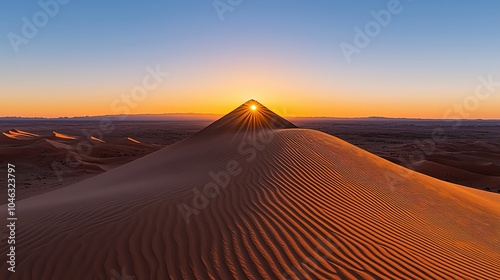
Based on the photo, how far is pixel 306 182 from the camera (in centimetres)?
781

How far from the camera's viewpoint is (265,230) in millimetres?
5227

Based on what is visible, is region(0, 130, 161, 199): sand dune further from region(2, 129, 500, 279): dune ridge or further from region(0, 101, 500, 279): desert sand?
region(2, 129, 500, 279): dune ridge

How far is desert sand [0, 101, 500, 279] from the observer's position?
4.36 metres

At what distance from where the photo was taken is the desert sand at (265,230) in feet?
14.3

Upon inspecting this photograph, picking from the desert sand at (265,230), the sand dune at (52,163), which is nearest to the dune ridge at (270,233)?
the desert sand at (265,230)

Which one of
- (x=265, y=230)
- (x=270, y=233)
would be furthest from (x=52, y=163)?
(x=270, y=233)

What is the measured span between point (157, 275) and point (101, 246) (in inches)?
43.2

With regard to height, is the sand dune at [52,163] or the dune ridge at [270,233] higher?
the dune ridge at [270,233]

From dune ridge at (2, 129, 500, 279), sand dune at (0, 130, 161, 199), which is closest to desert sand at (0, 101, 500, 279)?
dune ridge at (2, 129, 500, 279)

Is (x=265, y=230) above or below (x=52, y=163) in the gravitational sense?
above

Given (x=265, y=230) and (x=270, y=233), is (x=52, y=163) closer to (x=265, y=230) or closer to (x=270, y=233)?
(x=265, y=230)

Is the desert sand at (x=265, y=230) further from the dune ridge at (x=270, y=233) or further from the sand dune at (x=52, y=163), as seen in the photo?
the sand dune at (x=52, y=163)

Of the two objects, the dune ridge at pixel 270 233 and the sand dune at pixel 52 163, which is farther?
the sand dune at pixel 52 163

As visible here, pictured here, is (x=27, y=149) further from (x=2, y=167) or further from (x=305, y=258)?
(x=305, y=258)
